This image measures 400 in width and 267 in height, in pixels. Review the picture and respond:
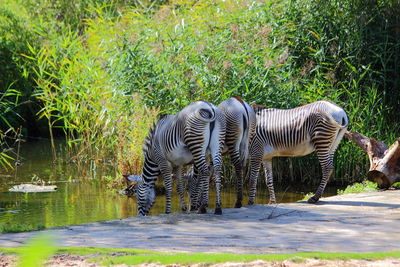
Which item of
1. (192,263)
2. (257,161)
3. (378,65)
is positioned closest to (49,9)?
(378,65)

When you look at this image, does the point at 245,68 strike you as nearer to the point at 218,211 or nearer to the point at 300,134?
the point at 300,134

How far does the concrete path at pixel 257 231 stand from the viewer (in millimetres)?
5727

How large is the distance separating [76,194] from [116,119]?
1876 millimetres

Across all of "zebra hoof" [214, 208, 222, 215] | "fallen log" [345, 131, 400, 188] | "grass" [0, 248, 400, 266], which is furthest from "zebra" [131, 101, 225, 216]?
"fallen log" [345, 131, 400, 188]

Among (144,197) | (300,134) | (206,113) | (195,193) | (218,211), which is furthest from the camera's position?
(300,134)

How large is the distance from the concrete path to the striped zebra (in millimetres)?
703

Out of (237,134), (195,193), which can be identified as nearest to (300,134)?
(237,134)

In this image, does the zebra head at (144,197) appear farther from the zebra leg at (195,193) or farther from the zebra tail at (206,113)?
the zebra tail at (206,113)

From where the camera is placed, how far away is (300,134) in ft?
31.7

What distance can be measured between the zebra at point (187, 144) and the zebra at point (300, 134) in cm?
152

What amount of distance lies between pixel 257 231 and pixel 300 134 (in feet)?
11.1

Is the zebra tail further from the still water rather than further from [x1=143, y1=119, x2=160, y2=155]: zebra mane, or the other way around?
the still water

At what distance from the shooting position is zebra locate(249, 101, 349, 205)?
9203 millimetres

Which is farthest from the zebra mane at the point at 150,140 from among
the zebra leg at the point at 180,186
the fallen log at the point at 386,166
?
the fallen log at the point at 386,166
